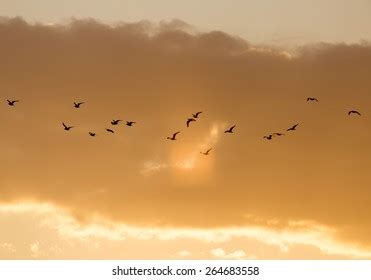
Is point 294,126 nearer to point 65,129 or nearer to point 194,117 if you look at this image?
point 194,117

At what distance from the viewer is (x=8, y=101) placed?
7231cm
